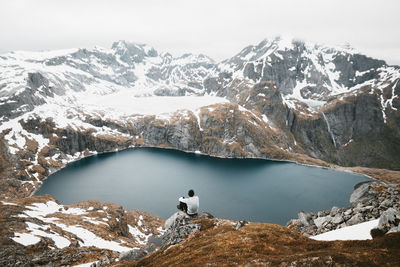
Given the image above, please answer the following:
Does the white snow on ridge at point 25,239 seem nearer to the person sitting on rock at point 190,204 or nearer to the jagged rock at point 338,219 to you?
the person sitting on rock at point 190,204

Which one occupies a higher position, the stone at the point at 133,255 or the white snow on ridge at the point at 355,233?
the white snow on ridge at the point at 355,233

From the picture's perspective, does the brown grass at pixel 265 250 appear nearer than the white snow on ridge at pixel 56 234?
Yes

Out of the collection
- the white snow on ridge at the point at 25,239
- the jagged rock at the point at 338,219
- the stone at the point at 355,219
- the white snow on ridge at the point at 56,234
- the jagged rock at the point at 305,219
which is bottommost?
the white snow on ridge at the point at 56,234

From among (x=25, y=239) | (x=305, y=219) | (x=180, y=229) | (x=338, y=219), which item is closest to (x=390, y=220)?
(x=338, y=219)

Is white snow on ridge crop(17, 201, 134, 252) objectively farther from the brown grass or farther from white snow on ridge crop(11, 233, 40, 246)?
the brown grass

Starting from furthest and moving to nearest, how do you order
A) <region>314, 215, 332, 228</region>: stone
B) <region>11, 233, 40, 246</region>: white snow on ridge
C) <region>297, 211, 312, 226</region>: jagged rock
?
<region>11, 233, 40, 246</region>: white snow on ridge → <region>297, 211, 312, 226</region>: jagged rock → <region>314, 215, 332, 228</region>: stone

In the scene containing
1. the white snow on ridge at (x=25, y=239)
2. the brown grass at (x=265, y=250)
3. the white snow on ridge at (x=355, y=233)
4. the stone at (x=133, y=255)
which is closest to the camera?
the brown grass at (x=265, y=250)

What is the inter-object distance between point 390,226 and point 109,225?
298 feet

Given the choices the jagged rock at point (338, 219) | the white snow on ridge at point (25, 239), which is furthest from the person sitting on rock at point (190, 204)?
the white snow on ridge at point (25, 239)

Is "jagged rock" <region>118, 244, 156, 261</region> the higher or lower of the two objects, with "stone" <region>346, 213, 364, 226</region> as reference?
lower

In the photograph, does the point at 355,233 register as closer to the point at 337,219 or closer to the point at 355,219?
the point at 355,219

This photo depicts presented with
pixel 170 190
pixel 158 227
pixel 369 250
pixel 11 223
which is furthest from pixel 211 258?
pixel 170 190

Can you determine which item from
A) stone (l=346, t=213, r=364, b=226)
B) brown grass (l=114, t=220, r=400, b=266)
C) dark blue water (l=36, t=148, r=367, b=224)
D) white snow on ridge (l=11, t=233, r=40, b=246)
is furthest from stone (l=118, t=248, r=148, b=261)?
dark blue water (l=36, t=148, r=367, b=224)

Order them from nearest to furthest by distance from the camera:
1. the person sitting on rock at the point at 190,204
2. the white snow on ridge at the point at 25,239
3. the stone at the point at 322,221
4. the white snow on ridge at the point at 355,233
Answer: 1. the white snow on ridge at the point at 355,233
2. the person sitting on rock at the point at 190,204
3. the stone at the point at 322,221
4. the white snow on ridge at the point at 25,239
